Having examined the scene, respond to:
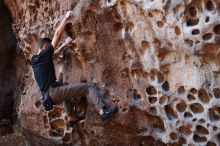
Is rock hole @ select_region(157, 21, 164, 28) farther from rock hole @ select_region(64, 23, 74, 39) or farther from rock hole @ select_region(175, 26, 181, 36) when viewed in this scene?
rock hole @ select_region(64, 23, 74, 39)

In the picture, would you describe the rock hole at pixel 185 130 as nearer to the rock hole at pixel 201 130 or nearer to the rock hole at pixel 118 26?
the rock hole at pixel 201 130

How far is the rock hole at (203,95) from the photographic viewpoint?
462 centimetres

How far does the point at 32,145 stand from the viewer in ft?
22.3

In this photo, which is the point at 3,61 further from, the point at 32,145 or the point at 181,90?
the point at 181,90

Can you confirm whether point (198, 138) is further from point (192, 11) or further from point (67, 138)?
point (67, 138)

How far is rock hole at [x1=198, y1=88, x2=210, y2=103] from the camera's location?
15.2 feet

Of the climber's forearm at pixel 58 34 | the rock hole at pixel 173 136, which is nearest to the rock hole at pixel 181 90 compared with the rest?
the rock hole at pixel 173 136

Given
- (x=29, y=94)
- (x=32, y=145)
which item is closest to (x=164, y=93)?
(x=29, y=94)

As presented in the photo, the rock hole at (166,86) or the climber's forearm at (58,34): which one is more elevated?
the climber's forearm at (58,34)

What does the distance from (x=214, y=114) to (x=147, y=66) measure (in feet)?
3.07

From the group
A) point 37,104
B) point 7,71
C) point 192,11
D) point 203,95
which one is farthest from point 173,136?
point 7,71

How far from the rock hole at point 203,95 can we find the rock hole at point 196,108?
69 millimetres

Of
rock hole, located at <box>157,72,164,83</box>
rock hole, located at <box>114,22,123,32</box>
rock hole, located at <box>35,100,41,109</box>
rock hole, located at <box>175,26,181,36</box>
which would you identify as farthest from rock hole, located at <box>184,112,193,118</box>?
rock hole, located at <box>35,100,41,109</box>

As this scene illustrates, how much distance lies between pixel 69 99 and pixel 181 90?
1.47 meters
